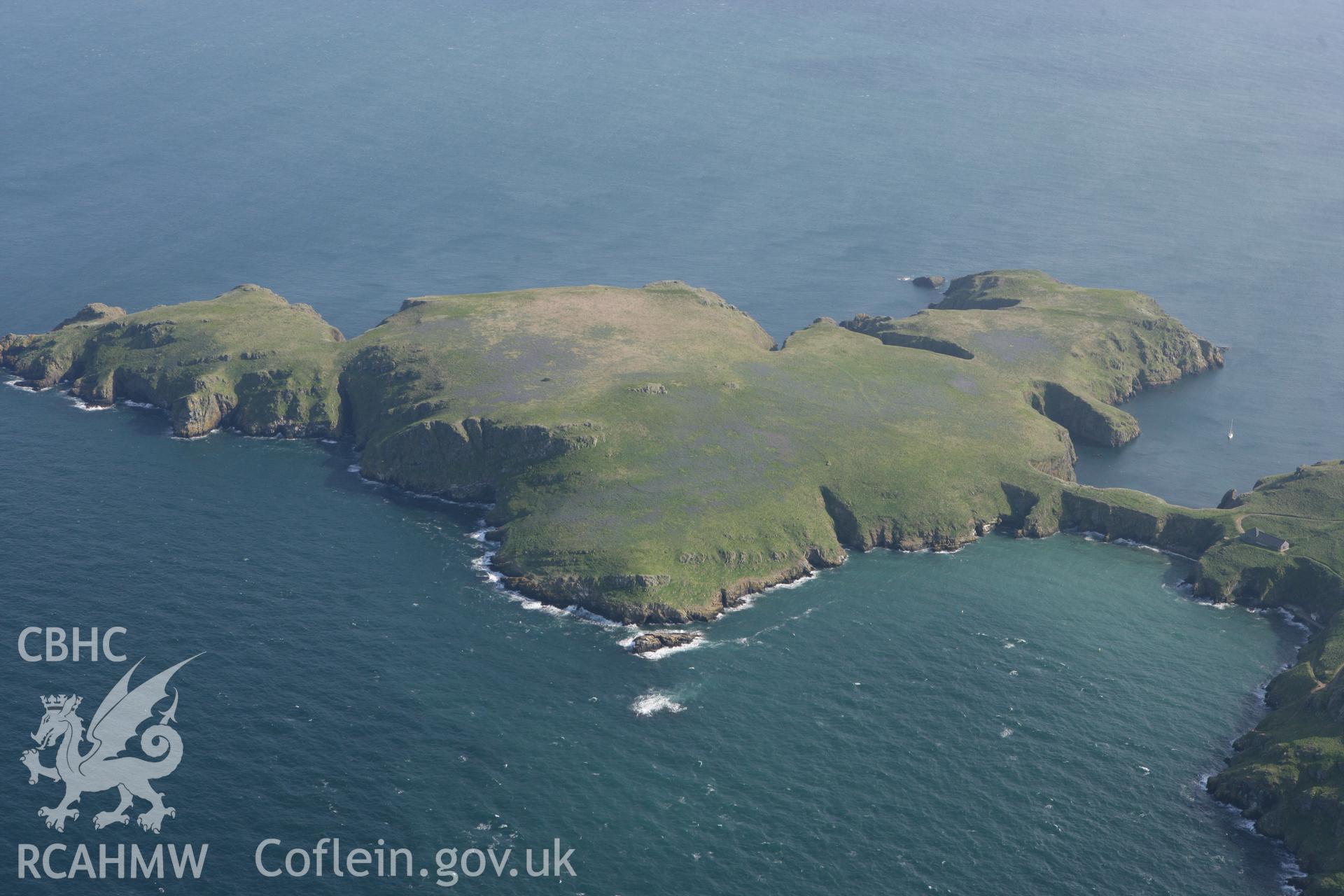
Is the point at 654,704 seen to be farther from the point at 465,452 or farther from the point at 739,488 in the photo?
the point at 465,452

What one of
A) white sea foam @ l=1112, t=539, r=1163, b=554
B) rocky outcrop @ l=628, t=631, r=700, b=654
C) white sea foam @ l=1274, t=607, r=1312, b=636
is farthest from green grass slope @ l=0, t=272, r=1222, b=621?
white sea foam @ l=1274, t=607, r=1312, b=636

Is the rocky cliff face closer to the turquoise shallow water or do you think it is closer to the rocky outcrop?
the turquoise shallow water

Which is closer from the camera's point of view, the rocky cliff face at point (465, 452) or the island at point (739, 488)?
the island at point (739, 488)

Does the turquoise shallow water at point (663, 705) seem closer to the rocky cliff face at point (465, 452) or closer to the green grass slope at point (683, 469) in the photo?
the rocky cliff face at point (465, 452)

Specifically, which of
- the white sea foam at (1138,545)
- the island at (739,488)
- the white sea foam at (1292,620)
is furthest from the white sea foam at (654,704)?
the white sea foam at (1292,620)

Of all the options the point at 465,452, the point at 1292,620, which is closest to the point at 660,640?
the point at 465,452

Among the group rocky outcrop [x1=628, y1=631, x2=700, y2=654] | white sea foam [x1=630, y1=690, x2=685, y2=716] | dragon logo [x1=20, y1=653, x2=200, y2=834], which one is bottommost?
dragon logo [x1=20, y1=653, x2=200, y2=834]
